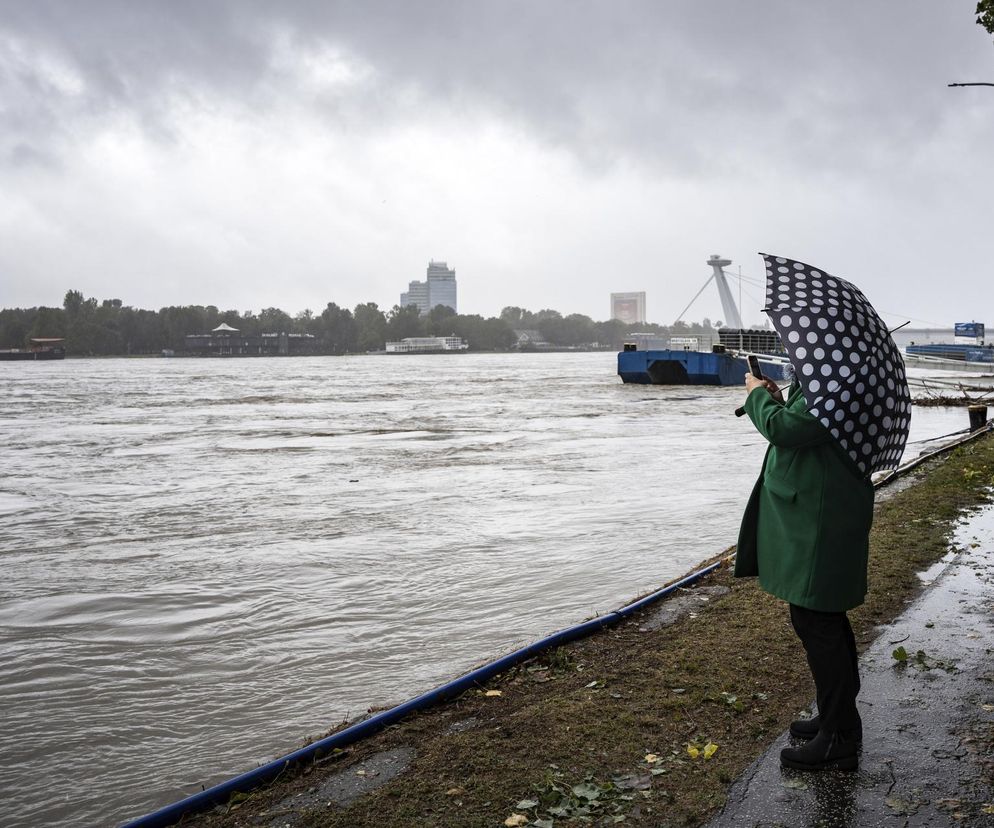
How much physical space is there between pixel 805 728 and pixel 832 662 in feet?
1.43

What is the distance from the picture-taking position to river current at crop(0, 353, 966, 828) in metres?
5.40

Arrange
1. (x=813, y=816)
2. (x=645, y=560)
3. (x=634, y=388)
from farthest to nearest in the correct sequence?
(x=634, y=388)
(x=645, y=560)
(x=813, y=816)

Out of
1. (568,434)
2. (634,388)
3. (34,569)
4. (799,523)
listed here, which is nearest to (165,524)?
(34,569)

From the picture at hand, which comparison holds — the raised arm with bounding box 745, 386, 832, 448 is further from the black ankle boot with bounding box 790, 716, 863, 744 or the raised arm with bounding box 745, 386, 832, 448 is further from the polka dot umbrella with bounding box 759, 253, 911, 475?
the black ankle boot with bounding box 790, 716, 863, 744

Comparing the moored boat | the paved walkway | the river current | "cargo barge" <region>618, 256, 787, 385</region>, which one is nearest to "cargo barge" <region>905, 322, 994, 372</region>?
"cargo barge" <region>618, 256, 787, 385</region>

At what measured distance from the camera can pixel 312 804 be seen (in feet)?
12.7

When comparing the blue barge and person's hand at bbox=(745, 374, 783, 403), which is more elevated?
person's hand at bbox=(745, 374, 783, 403)

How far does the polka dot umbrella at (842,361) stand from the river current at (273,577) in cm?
342

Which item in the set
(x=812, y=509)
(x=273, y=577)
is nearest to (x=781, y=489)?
(x=812, y=509)

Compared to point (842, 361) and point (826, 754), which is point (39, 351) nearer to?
point (826, 754)

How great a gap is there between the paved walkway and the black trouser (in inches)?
8.6

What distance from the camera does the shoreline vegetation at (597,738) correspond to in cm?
371

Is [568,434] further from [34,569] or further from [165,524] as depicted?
[34,569]

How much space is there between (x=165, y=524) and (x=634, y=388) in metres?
44.3
